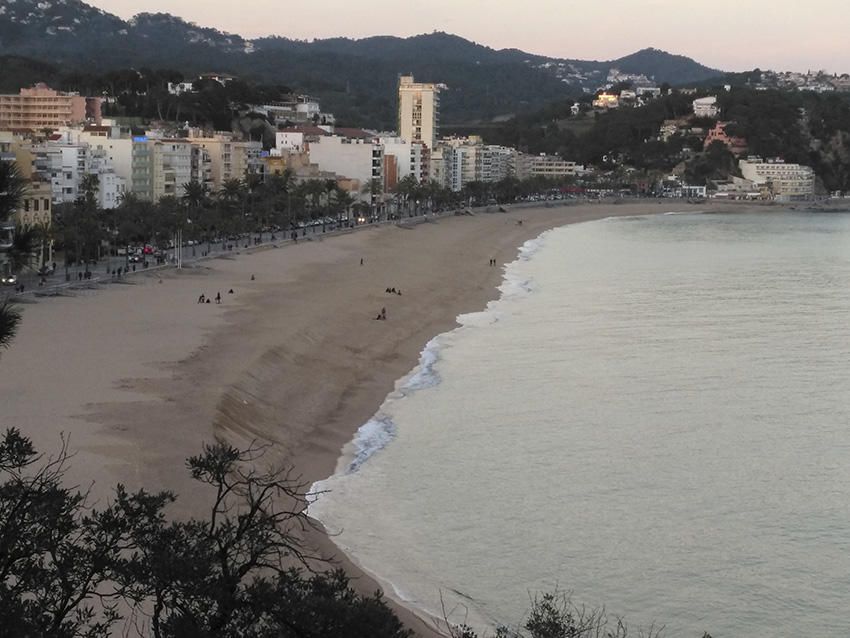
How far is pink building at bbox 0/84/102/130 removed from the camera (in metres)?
65.5

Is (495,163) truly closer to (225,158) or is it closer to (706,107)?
(225,158)

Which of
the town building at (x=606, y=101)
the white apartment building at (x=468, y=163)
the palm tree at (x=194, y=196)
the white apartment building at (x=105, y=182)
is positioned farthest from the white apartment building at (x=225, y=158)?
the town building at (x=606, y=101)

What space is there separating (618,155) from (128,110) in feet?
210

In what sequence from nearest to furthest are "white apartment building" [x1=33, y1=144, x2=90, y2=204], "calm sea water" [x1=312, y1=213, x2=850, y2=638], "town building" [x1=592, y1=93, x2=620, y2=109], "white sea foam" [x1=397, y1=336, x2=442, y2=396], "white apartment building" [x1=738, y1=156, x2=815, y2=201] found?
"calm sea water" [x1=312, y1=213, x2=850, y2=638]
"white sea foam" [x1=397, y1=336, x2=442, y2=396]
"white apartment building" [x1=33, y1=144, x2=90, y2=204]
"white apartment building" [x1=738, y1=156, x2=815, y2=201]
"town building" [x1=592, y1=93, x2=620, y2=109]

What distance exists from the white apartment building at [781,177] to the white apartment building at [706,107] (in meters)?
19.8

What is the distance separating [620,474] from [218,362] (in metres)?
7.14

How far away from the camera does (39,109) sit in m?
65.8

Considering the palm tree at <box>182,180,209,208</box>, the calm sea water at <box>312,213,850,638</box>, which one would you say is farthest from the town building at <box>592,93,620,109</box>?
the calm sea water at <box>312,213,850,638</box>

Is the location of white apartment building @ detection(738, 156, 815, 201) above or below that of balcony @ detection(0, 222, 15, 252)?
above

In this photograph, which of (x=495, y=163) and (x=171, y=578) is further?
(x=495, y=163)

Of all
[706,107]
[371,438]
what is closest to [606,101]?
[706,107]

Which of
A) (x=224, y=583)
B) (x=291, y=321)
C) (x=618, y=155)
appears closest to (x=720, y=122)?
(x=618, y=155)

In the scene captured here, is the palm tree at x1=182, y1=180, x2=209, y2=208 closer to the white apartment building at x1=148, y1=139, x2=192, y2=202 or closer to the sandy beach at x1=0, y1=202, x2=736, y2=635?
the white apartment building at x1=148, y1=139, x2=192, y2=202

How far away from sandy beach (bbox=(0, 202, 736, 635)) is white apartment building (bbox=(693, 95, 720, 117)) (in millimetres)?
103391
